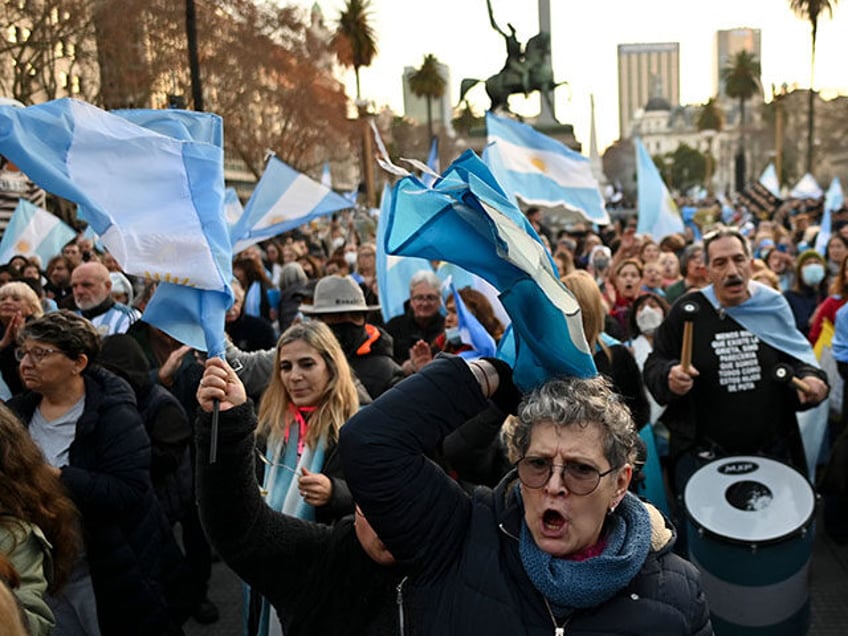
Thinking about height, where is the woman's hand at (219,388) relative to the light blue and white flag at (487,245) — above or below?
below

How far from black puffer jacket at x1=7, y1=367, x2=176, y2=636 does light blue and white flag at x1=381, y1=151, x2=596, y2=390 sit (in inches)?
66.8

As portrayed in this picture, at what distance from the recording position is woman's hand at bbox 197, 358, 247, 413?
200cm

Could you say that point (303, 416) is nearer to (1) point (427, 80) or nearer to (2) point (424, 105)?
(1) point (427, 80)

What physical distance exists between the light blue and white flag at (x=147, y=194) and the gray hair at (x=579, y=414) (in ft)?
2.98

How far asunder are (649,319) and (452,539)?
394cm

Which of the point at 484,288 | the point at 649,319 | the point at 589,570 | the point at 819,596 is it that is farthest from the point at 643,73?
the point at 589,570

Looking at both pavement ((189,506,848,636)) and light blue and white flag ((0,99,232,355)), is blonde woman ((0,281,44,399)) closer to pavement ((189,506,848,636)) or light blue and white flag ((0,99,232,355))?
pavement ((189,506,848,636))

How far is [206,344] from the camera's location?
235 cm

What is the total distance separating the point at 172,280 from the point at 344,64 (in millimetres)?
36213

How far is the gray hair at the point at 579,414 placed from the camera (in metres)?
1.78

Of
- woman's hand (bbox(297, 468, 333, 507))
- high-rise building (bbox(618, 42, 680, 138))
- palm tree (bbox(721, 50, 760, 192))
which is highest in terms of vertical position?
high-rise building (bbox(618, 42, 680, 138))

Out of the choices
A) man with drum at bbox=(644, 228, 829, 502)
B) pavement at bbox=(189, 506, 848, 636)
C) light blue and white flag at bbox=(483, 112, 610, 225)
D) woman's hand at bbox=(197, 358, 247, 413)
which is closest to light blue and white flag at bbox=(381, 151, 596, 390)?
woman's hand at bbox=(197, 358, 247, 413)

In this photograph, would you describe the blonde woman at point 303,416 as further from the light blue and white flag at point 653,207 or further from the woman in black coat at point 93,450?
the light blue and white flag at point 653,207

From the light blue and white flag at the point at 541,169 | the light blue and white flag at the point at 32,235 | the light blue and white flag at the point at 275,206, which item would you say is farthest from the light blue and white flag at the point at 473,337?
the light blue and white flag at the point at 32,235
